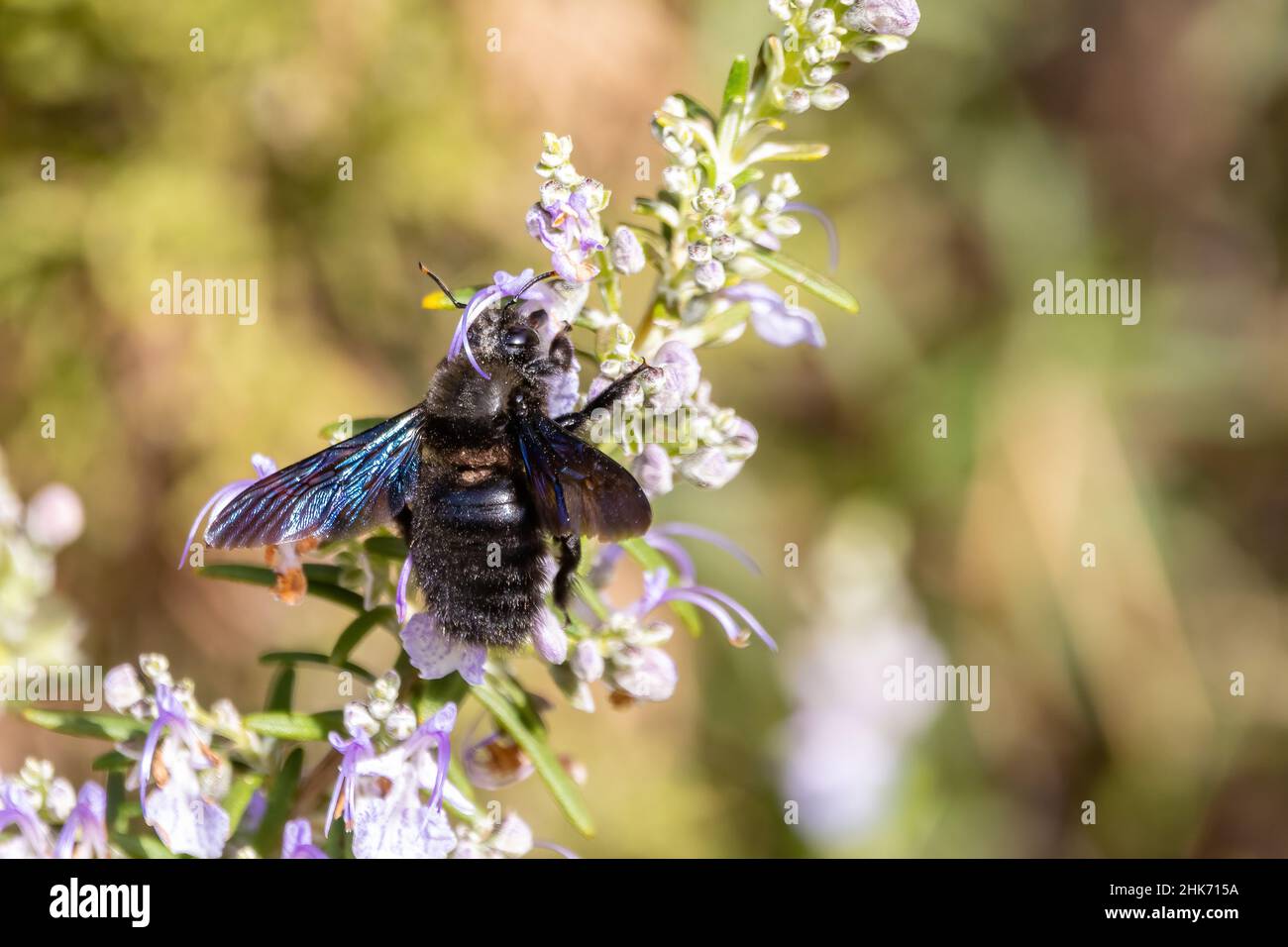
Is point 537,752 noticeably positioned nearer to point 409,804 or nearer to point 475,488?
point 409,804

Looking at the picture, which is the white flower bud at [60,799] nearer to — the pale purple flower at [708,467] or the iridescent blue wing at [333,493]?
the iridescent blue wing at [333,493]

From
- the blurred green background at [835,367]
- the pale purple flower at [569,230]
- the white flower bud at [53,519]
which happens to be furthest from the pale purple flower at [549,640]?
the blurred green background at [835,367]

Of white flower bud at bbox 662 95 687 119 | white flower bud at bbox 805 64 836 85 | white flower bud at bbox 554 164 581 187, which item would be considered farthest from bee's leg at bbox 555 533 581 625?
white flower bud at bbox 805 64 836 85
